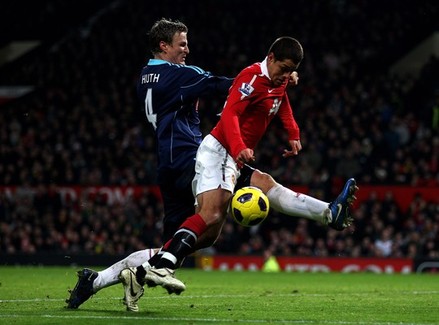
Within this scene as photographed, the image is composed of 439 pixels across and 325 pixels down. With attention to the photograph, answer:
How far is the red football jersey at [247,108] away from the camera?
26.7ft

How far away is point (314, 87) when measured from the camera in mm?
24938

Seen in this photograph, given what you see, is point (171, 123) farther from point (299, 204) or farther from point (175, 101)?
point (299, 204)

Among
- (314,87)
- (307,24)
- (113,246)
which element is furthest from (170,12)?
(113,246)

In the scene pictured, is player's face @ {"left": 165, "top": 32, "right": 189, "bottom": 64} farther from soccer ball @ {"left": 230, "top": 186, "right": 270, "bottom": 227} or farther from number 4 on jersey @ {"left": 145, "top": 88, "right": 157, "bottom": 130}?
soccer ball @ {"left": 230, "top": 186, "right": 270, "bottom": 227}

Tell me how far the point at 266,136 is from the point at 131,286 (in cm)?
1566

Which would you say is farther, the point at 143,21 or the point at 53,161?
the point at 143,21

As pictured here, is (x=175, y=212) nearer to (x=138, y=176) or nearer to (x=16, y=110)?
(x=138, y=176)

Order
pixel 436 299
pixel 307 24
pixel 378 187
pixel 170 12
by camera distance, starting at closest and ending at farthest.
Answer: pixel 436 299
pixel 378 187
pixel 307 24
pixel 170 12

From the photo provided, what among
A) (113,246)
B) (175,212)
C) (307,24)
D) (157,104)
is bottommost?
(113,246)


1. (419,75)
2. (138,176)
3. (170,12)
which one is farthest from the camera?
(170,12)

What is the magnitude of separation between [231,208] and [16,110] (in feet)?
66.6

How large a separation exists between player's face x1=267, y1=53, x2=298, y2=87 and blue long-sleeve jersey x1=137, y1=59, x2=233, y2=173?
0.43 metres

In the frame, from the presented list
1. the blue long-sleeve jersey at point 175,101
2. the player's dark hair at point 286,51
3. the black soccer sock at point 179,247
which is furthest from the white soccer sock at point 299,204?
the player's dark hair at point 286,51

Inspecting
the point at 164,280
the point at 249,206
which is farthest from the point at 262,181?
the point at 164,280
